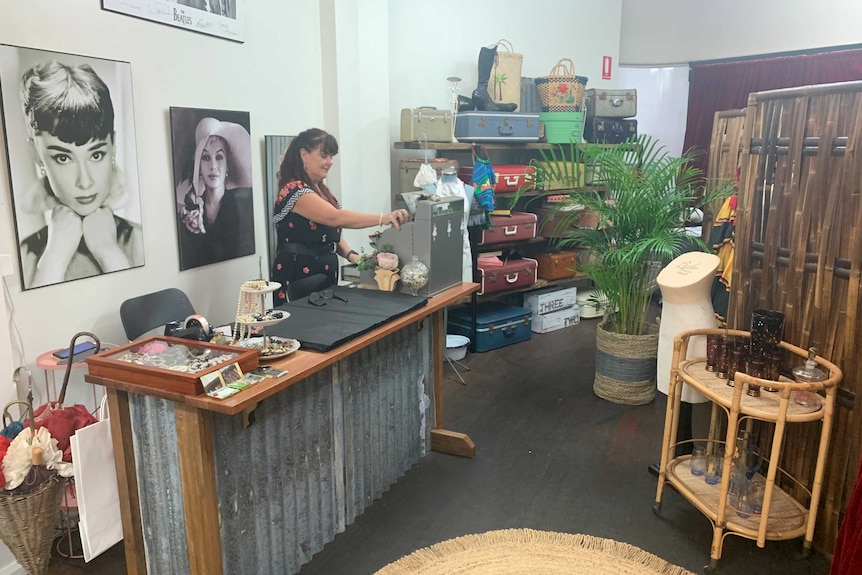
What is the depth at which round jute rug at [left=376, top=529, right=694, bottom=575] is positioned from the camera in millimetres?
2463

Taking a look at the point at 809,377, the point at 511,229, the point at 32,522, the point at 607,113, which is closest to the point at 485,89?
the point at 511,229

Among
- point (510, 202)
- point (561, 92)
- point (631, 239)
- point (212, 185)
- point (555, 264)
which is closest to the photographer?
point (212, 185)

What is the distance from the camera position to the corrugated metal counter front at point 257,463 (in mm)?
1967

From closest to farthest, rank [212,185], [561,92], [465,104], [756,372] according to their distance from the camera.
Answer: [756,372], [212,185], [465,104], [561,92]

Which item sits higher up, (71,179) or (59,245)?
(71,179)

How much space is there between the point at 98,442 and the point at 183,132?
1.76m

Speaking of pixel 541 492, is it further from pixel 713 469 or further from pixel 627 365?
pixel 627 365

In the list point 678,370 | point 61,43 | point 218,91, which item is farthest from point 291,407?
A: point 218,91

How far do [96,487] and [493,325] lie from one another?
3323mm

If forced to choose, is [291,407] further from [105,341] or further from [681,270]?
[681,270]

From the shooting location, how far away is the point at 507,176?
16.5 ft

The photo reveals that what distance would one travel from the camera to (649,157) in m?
3.71

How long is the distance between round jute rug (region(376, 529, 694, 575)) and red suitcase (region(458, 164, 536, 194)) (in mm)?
2825

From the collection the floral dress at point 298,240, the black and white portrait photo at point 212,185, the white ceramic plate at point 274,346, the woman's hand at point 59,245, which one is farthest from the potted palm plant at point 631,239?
the woman's hand at point 59,245
